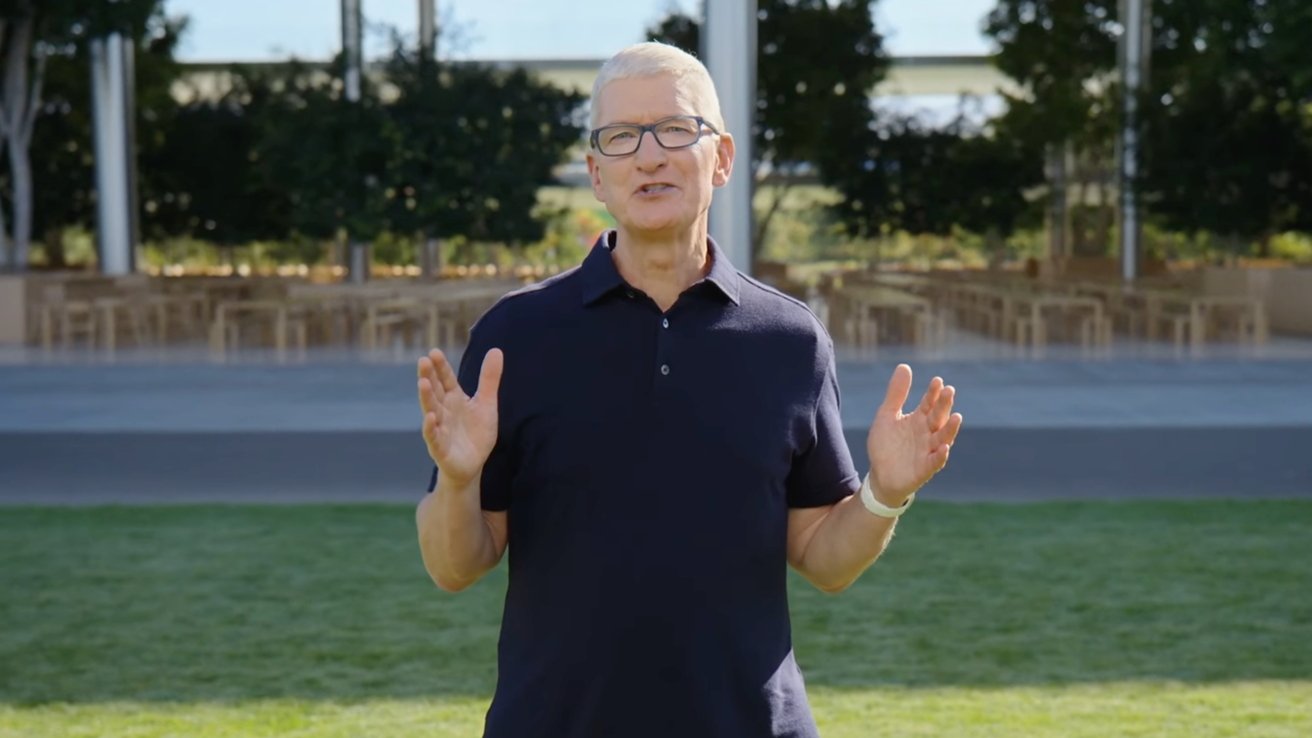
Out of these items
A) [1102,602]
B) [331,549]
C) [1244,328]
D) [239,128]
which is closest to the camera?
[1102,602]

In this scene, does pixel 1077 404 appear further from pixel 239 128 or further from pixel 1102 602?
pixel 239 128

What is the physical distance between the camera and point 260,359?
20.2 metres

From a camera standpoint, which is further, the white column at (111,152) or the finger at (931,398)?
the white column at (111,152)

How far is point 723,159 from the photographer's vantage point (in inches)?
101

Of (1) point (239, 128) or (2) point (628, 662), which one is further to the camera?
(1) point (239, 128)

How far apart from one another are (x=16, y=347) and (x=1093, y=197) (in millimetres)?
21174

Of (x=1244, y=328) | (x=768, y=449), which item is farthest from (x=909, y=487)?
(x=1244, y=328)

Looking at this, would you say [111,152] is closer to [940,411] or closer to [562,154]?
[562,154]

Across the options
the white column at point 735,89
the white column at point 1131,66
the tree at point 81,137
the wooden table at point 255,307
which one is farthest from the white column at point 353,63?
the white column at point 1131,66

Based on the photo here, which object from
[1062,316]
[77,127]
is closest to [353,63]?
[77,127]

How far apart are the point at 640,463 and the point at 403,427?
10.9m

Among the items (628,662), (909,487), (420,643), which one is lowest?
(420,643)

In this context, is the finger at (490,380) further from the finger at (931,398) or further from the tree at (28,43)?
the tree at (28,43)

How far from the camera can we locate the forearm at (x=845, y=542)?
8.32 ft
